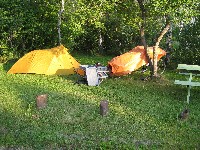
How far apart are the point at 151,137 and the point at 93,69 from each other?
16.1 feet

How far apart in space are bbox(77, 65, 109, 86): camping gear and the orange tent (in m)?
0.46

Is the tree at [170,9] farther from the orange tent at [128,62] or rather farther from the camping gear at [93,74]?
the camping gear at [93,74]

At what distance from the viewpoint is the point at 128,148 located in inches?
290

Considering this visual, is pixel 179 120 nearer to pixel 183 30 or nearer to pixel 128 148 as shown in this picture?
pixel 128 148

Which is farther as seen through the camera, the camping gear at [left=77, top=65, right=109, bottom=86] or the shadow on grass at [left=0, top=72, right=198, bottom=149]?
the camping gear at [left=77, top=65, right=109, bottom=86]

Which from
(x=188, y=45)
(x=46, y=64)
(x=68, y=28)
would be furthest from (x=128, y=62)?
(x=68, y=28)

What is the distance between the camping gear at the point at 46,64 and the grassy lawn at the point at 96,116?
0.83m

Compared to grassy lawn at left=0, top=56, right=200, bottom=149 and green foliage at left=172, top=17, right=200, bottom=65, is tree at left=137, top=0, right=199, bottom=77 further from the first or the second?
green foliage at left=172, top=17, right=200, bottom=65

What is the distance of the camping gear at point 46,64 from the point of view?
1368 centimetres

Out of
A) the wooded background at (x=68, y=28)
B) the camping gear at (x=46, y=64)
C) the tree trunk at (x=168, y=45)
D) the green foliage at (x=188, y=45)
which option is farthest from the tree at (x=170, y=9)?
the camping gear at (x=46, y=64)

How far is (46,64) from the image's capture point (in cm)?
1373

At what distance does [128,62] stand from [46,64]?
10.2 ft

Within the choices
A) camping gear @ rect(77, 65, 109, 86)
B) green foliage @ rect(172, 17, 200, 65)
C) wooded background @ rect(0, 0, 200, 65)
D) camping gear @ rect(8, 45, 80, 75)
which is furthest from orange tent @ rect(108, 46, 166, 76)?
green foliage @ rect(172, 17, 200, 65)

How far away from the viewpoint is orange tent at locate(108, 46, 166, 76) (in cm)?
1319
